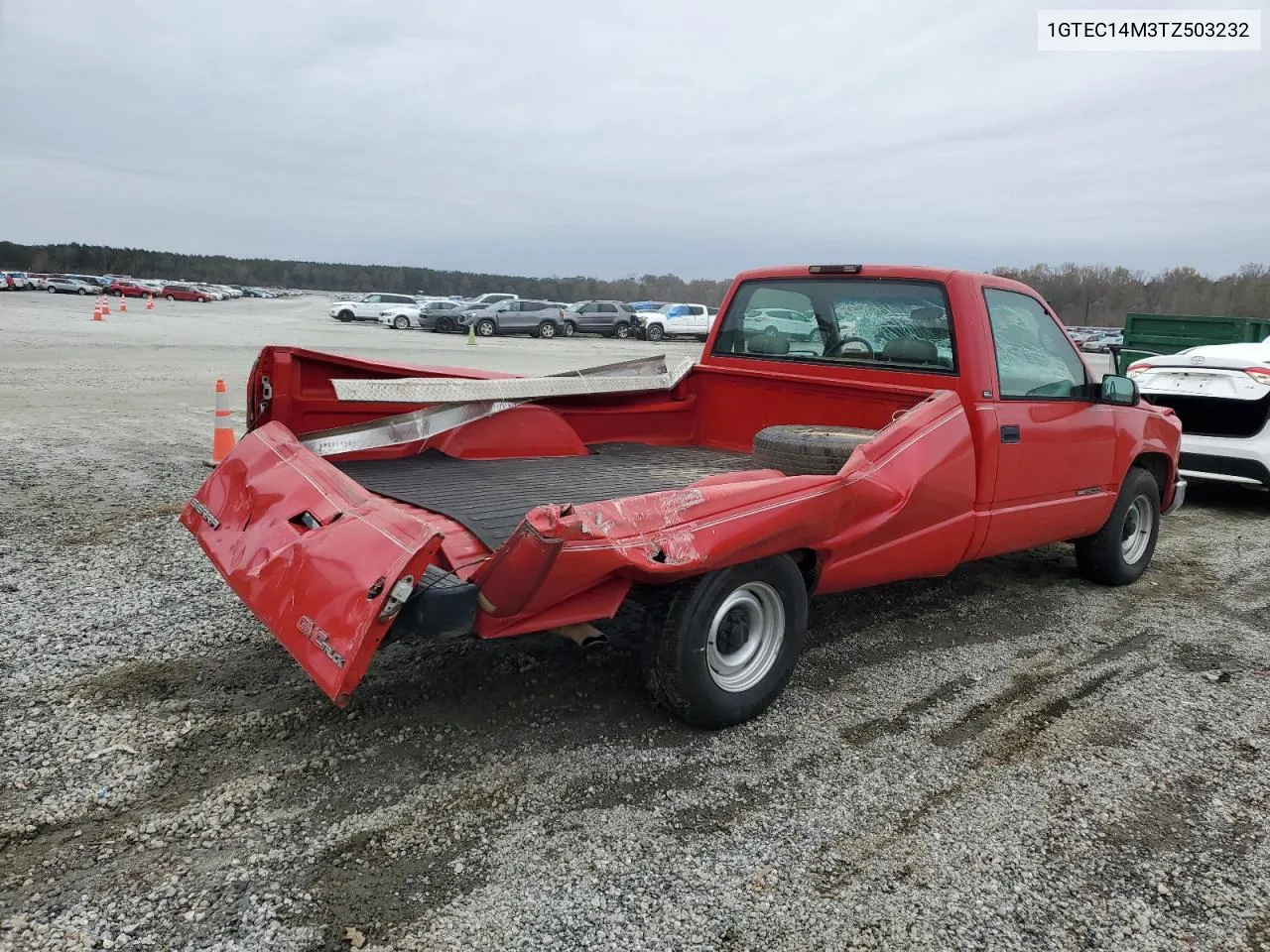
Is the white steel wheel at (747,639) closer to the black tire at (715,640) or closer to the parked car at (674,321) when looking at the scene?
the black tire at (715,640)

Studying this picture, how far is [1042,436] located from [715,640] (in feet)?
7.71

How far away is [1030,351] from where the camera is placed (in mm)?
4977

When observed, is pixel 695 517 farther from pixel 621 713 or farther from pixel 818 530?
pixel 621 713

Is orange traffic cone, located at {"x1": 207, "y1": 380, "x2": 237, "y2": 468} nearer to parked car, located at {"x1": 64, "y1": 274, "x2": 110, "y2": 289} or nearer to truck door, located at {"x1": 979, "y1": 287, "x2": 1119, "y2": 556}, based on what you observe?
truck door, located at {"x1": 979, "y1": 287, "x2": 1119, "y2": 556}

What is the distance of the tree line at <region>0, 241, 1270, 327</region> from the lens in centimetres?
5316

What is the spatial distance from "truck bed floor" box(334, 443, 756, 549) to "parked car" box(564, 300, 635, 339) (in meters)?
36.1

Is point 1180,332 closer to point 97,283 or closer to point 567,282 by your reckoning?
point 97,283

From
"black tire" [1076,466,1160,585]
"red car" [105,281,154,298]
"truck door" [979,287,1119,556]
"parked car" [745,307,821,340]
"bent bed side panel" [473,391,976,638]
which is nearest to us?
"bent bed side panel" [473,391,976,638]

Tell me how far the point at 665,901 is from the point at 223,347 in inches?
930

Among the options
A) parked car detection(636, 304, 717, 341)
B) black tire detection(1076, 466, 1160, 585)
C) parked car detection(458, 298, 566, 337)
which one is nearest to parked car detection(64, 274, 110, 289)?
parked car detection(458, 298, 566, 337)

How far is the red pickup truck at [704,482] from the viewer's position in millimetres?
2986

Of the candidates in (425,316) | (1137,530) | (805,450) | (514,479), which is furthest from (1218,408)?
(425,316)

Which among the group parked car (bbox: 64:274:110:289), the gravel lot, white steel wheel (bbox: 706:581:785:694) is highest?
parked car (bbox: 64:274:110:289)

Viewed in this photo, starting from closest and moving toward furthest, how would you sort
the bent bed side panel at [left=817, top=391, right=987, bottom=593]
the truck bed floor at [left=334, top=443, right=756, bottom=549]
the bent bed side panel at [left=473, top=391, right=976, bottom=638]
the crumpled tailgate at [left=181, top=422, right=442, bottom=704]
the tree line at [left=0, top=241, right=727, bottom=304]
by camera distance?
the crumpled tailgate at [left=181, top=422, right=442, bottom=704], the bent bed side panel at [left=473, top=391, right=976, bottom=638], the truck bed floor at [left=334, top=443, right=756, bottom=549], the bent bed side panel at [left=817, top=391, right=987, bottom=593], the tree line at [left=0, top=241, right=727, bottom=304]
